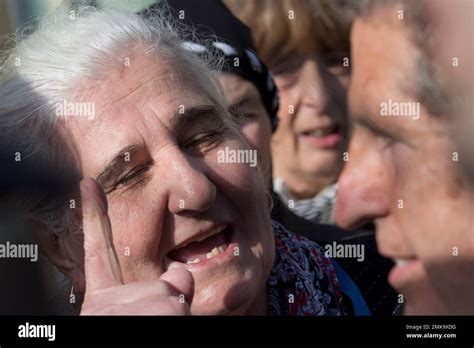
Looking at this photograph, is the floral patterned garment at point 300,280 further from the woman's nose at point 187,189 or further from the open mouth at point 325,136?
the woman's nose at point 187,189

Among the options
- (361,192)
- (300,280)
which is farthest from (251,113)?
(300,280)

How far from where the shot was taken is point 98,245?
1.85 m

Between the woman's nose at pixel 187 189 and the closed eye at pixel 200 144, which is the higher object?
the closed eye at pixel 200 144

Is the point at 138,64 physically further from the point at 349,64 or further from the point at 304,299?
the point at 304,299

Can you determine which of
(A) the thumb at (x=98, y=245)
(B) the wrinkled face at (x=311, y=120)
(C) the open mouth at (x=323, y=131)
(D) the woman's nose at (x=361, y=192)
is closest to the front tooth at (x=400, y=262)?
(D) the woman's nose at (x=361, y=192)

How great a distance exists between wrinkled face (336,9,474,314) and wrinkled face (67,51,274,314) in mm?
460

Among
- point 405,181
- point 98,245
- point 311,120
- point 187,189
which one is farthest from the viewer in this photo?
point 311,120

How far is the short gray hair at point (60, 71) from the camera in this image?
7.20 ft

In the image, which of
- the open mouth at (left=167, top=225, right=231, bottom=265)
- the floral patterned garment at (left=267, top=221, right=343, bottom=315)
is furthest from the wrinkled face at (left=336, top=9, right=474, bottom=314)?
the open mouth at (left=167, top=225, right=231, bottom=265)

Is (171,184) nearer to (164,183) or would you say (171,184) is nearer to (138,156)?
(164,183)

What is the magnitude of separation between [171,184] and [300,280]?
0.61 meters

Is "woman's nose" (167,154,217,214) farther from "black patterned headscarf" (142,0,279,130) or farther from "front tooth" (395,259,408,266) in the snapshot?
"front tooth" (395,259,408,266)

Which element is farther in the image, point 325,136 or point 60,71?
point 325,136

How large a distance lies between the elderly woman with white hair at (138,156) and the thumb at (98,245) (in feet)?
0.75
